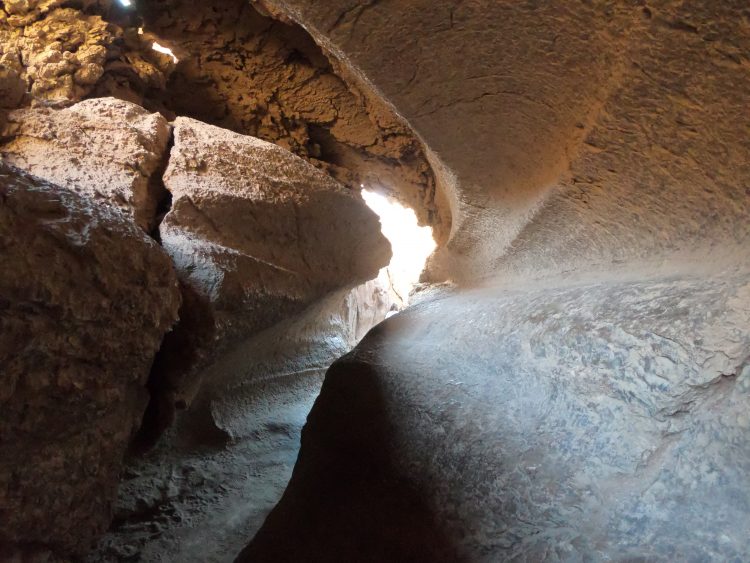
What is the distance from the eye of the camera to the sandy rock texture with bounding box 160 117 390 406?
1506mm

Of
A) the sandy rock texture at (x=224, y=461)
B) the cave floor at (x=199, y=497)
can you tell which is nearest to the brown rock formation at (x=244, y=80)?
the sandy rock texture at (x=224, y=461)

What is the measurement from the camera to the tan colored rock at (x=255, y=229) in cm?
151

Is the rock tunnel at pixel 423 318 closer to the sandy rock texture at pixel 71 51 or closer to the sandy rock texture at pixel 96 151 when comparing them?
the sandy rock texture at pixel 96 151

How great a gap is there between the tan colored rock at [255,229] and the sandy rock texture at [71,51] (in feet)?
3.49

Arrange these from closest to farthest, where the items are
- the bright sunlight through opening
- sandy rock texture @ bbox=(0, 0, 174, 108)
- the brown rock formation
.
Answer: sandy rock texture @ bbox=(0, 0, 174, 108), the brown rock formation, the bright sunlight through opening

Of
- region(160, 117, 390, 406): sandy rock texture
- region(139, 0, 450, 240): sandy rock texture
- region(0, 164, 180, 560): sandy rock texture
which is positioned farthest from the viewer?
region(139, 0, 450, 240): sandy rock texture

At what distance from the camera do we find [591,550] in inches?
31.3

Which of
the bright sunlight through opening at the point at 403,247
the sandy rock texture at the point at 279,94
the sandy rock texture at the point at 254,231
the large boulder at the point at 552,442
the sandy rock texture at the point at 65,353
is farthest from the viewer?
the bright sunlight through opening at the point at 403,247

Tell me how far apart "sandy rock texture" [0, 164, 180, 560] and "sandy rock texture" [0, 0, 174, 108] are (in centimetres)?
179

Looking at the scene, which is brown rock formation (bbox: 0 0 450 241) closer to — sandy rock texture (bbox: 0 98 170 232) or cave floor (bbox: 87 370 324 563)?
sandy rock texture (bbox: 0 98 170 232)

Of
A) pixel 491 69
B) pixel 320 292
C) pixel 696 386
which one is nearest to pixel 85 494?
pixel 320 292

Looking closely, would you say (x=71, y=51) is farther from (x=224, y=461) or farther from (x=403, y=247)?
(x=403, y=247)

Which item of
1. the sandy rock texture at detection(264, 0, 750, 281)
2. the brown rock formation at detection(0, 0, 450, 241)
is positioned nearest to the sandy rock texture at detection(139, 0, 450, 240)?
the brown rock formation at detection(0, 0, 450, 241)

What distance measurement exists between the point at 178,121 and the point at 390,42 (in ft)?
4.03
